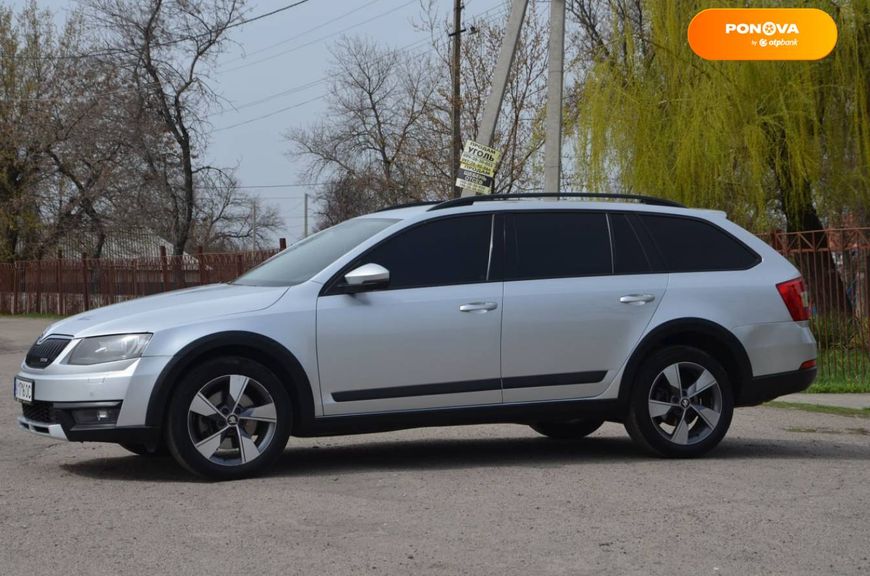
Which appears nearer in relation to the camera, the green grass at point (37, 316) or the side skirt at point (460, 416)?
the side skirt at point (460, 416)

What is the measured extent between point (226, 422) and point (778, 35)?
12.8 metres

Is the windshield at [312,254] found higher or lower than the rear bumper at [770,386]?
higher

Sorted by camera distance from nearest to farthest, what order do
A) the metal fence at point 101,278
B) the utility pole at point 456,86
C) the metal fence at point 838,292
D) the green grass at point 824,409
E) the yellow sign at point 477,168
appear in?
the green grass at point 824,409
the metal fence at point 838,292
the yellow sign at point 477,168
the utility pole at point 456,86
the metal fence at point 101,278

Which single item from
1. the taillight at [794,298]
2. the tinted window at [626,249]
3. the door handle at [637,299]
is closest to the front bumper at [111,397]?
the door handle at [637,299]

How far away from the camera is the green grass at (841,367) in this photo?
50.0 feet

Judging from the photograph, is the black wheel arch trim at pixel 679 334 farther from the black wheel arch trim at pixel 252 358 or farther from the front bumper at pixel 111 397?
the front bumper at pixel 111 397

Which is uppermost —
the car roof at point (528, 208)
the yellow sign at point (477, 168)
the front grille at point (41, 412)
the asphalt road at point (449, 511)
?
the yellow sign at point (477, 168)

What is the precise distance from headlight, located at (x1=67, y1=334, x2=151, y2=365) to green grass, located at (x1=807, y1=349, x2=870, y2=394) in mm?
9689

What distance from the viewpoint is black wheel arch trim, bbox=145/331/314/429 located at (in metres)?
7.40

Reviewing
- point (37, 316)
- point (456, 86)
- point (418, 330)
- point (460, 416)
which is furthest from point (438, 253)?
point (37, 316)

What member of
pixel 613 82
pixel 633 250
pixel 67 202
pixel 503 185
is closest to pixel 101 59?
pixel 67 202

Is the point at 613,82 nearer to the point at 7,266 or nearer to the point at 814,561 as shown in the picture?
the point at 814,561

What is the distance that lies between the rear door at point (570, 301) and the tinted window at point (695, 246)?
0.19 meters

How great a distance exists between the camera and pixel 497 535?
19.9ft
